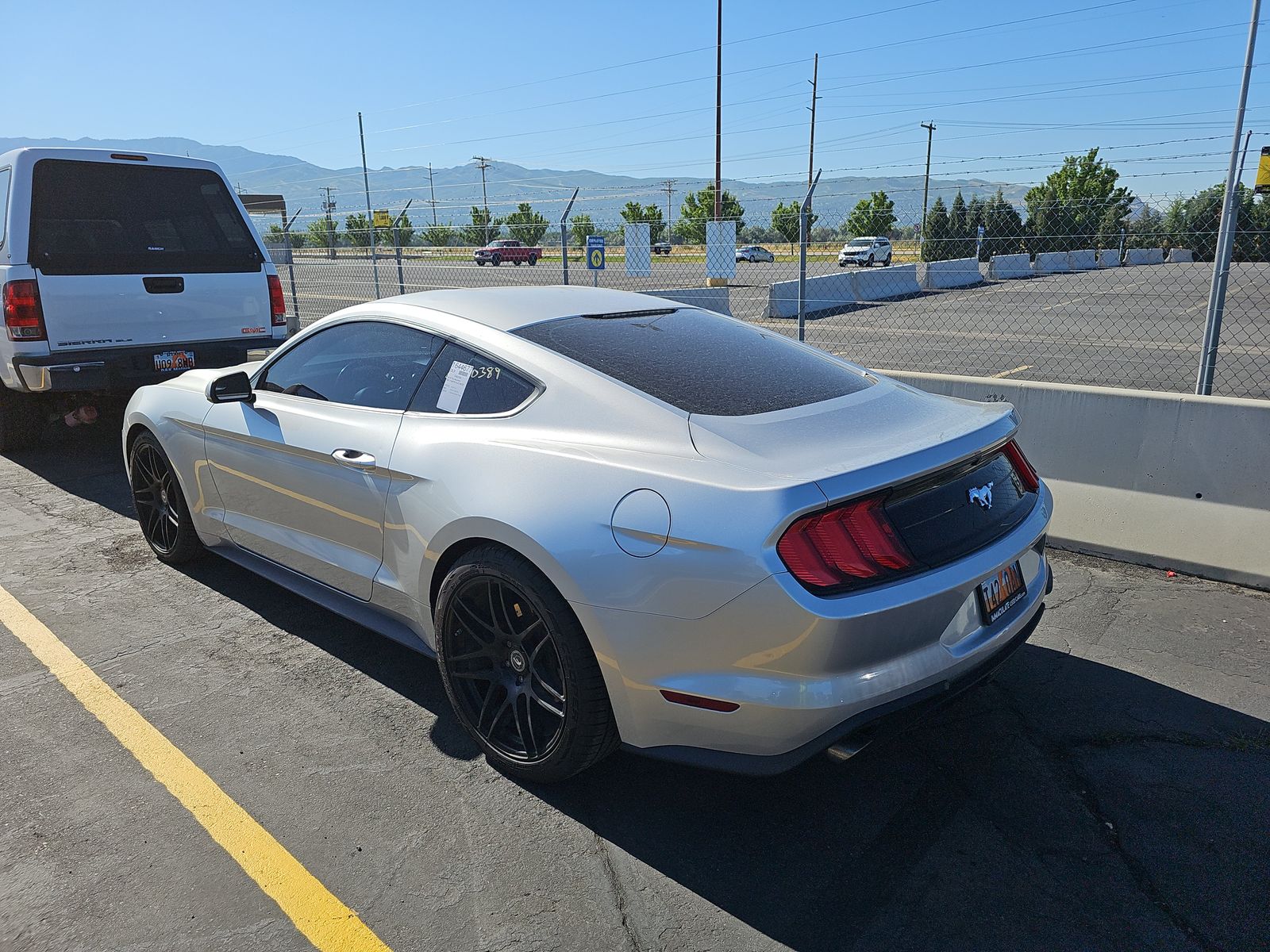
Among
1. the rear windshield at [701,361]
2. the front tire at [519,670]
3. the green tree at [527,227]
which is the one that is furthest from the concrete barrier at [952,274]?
the front tire at [519,670]

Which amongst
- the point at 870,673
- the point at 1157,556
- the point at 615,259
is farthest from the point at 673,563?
the point at 615,259

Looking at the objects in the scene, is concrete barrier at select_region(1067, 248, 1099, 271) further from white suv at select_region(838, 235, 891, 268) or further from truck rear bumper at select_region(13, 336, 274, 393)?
truck rear bumper at select_region(13, 336, 274, 393)

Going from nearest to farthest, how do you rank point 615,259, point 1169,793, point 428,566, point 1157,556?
point 1169,793 < point 428,566 < point 1157,556 < point 615,259

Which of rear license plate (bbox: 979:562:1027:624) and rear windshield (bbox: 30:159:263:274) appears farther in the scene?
rear windshield (bbox: 30:159:263:274)

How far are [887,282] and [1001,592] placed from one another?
76.0ft

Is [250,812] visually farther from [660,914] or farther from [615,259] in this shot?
[615,259]

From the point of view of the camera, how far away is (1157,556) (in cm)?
467

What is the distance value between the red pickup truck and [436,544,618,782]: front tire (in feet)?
38.0

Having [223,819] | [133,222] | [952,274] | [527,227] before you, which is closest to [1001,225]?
[952,274]

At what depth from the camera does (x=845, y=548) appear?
234 centimetres

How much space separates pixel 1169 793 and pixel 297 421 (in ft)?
11.0

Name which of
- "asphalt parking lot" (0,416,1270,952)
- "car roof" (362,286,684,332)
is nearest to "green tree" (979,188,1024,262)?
"car roof" (362,286,684,332)

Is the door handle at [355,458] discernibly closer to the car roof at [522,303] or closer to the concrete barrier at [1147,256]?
the car roof at [522,303]

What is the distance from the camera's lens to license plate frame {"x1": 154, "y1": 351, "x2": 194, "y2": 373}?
22.5 feet
